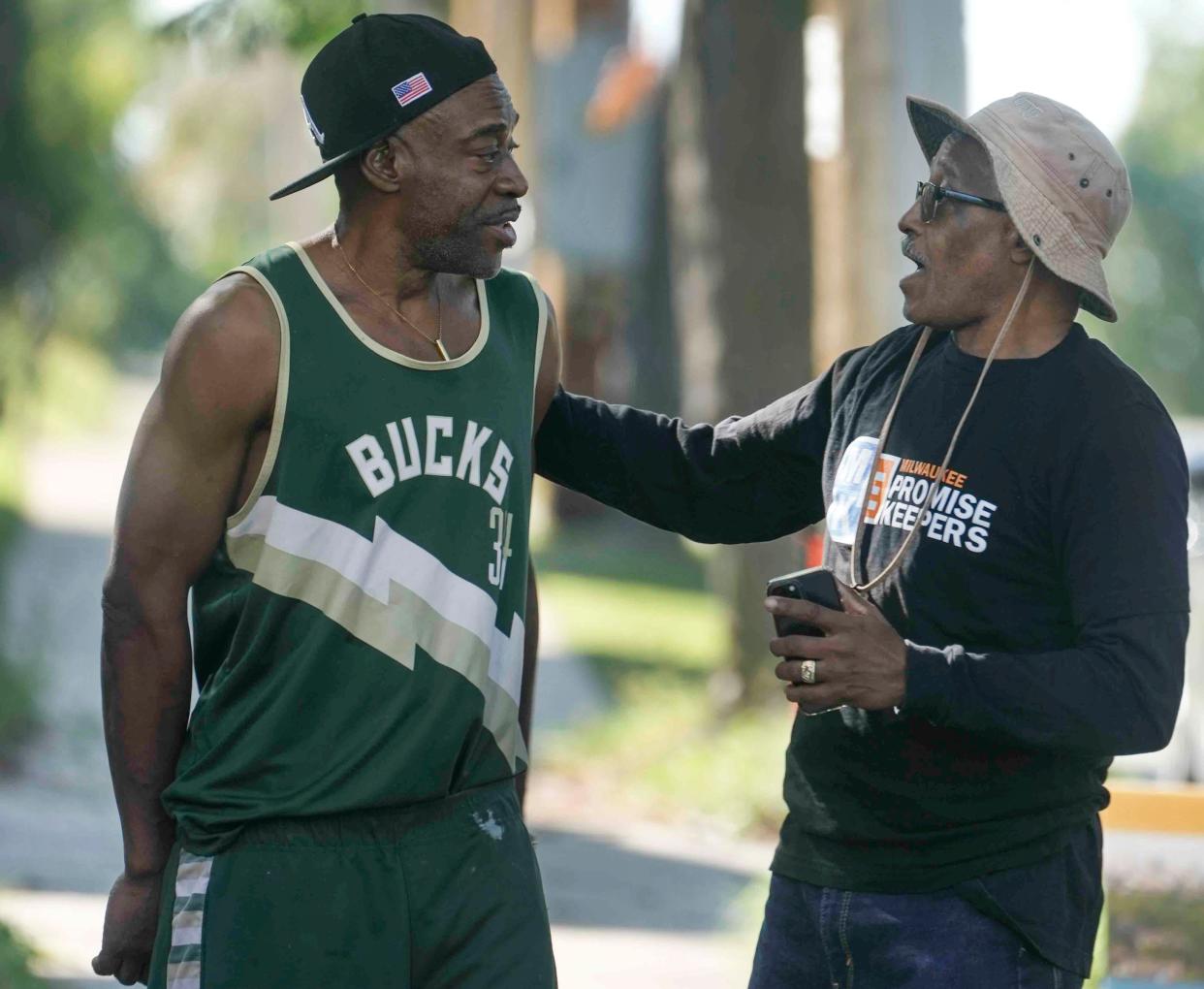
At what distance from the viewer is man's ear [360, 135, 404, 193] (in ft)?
11.1

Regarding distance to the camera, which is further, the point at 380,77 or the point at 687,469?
the point at 687,469

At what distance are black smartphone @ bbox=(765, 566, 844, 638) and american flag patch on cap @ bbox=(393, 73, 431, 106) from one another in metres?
1.03

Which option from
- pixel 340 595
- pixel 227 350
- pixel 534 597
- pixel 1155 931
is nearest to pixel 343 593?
pixel 340 595

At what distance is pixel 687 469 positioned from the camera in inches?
155

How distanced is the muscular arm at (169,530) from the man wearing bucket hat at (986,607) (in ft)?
3.06

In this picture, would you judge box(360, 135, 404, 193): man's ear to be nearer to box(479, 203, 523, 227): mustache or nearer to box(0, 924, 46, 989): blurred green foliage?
box(479, 203, 523, 227): mustache

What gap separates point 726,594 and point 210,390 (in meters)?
7.55

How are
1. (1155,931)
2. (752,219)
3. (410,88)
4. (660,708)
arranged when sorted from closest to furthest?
(410,88), (1155,931), (752,219), (660,708)

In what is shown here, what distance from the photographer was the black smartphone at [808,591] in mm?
3131

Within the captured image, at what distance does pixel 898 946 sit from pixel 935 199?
4.22 ft

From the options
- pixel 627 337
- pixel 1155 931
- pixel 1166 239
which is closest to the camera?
pixel 1155 931

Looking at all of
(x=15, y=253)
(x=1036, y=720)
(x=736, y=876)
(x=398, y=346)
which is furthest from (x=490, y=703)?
(x=15, y=253)

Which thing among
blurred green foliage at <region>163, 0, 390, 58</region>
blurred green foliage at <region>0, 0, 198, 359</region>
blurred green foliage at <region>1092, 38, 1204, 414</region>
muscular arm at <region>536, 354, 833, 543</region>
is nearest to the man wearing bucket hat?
muscular arm at <region>536, 354, 833, 543</region>

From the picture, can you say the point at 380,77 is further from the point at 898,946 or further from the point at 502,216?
the point at 898,946
